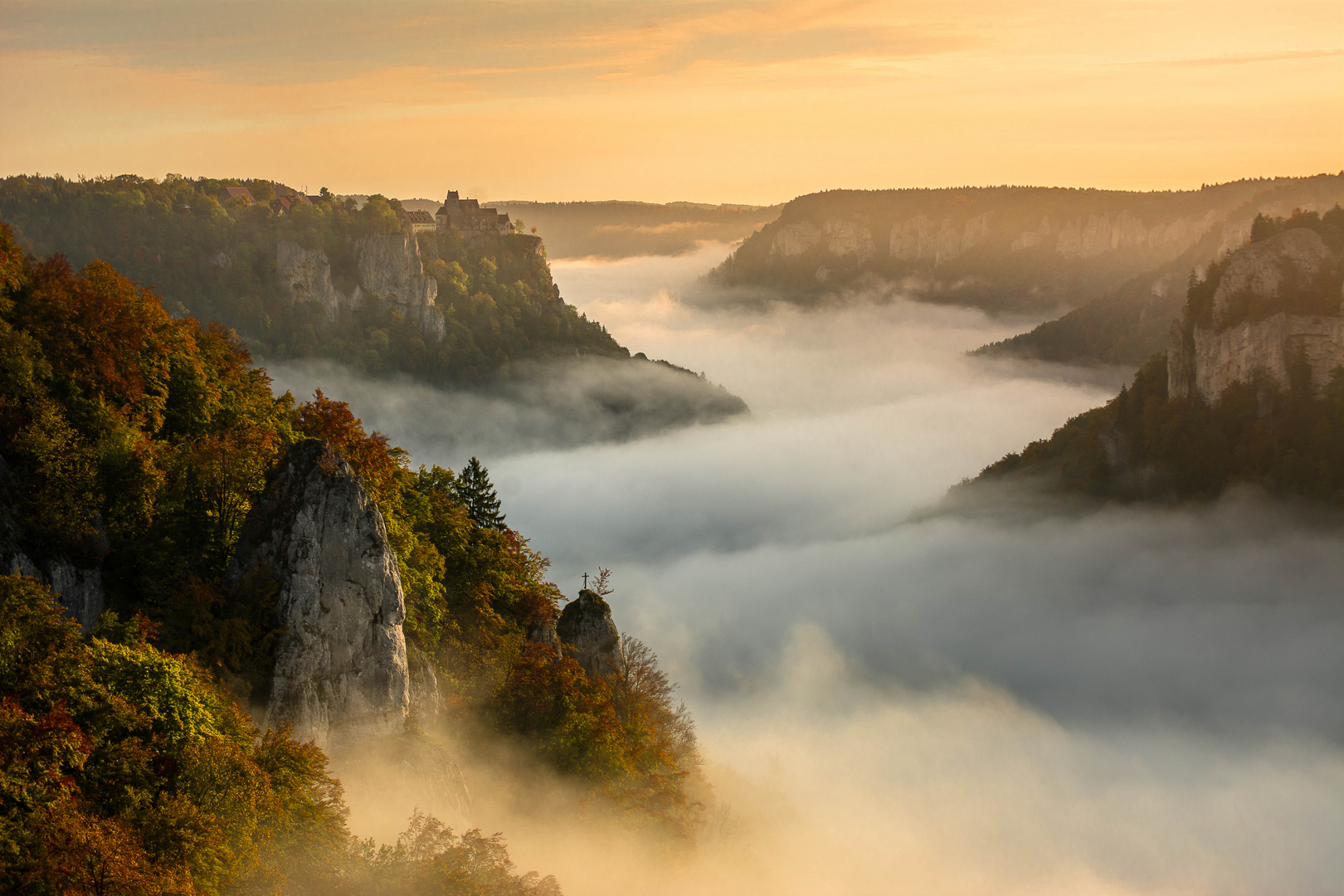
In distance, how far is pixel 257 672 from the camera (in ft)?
83.3

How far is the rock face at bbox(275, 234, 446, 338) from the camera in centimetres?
13812

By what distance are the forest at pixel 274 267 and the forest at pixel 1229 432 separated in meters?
85.3

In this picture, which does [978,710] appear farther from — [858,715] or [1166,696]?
[1166,696]

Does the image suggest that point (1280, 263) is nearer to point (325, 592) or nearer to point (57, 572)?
point (325, 592)

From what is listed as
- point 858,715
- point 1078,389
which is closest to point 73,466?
point 858,715

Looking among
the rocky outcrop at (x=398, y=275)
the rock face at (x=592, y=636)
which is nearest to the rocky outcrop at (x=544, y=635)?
the rock face at (x=592, y=636)

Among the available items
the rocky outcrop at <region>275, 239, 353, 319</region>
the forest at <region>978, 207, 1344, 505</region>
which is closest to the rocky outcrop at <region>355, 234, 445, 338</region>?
the rocky outcrop at <region>275, 239, 353, 319</region>

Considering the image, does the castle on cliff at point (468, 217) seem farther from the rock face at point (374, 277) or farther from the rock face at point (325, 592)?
the rock face at point (325, 592)

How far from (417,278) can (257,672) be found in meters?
125

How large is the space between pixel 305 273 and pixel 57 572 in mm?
122664

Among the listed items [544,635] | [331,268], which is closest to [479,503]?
[544,635]

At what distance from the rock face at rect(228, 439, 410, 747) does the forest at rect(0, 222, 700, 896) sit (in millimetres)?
728

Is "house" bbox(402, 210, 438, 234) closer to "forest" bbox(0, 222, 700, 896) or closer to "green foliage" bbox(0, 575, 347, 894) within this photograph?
"forest" bbox(0, 222, 700, 896)

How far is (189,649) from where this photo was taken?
2406 centimetres
